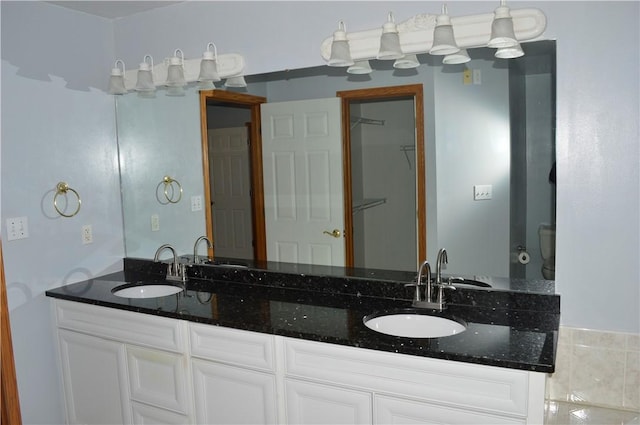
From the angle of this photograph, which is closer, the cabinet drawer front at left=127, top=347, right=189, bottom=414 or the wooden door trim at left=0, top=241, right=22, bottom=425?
the cabinet drawer front at left=127, top=347, right=189, bottom=414

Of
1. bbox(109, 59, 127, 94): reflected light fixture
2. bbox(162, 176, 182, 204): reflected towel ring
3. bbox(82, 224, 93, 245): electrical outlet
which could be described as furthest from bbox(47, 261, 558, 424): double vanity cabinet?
bbox(109, 59, 127, 94): reflected light fixture

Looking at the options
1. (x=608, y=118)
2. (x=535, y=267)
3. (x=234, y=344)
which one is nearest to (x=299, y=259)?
(x=234, y=344)

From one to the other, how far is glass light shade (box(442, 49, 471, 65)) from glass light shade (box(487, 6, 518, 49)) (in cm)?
20

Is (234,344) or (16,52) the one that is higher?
(16,52)

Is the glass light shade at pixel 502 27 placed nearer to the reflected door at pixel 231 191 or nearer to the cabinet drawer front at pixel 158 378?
the reflected door at pixel 231 191

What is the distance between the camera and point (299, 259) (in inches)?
101

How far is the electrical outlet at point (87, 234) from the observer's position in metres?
2.84

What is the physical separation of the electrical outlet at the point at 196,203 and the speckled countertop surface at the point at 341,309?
1.08 feet

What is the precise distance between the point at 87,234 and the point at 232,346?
1288mm

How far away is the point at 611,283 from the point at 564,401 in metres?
0.48

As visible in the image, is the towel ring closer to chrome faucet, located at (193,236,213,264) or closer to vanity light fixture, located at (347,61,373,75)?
chrome faucet, located at (193,236,213,264)

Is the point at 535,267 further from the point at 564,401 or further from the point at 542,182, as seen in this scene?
the point at 564,401

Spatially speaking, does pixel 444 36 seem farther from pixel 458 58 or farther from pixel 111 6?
pixel 111 6

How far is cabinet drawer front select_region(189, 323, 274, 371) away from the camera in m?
2.00
